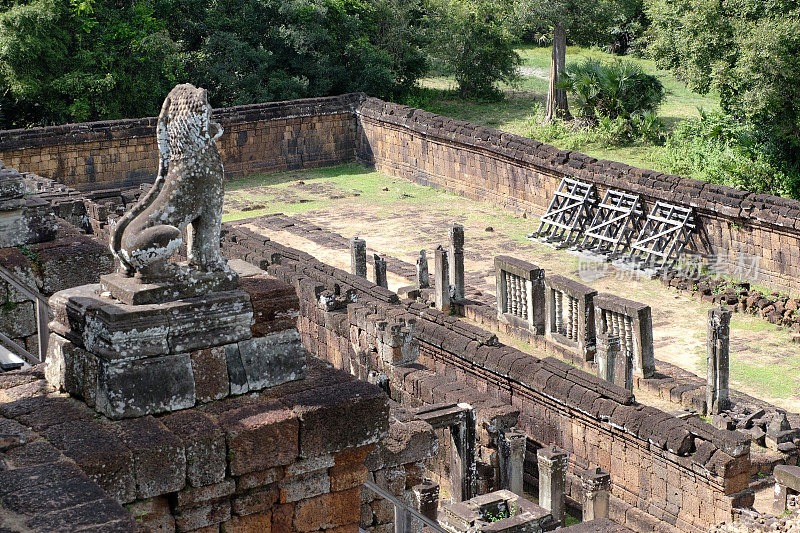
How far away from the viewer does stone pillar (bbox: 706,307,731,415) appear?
13.4 meters

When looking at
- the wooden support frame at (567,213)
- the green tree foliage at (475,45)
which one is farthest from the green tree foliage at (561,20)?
the wooden support frame at (567,213)

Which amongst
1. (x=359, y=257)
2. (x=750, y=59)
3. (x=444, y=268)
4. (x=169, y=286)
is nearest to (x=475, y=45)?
(x=750, y=59)

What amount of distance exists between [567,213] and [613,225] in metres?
1.28

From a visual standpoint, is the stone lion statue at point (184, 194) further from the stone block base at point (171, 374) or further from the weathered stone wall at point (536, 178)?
the weathered stone wall at point (536, 178)

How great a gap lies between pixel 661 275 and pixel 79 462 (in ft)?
51.6

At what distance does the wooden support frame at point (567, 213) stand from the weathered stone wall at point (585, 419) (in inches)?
303

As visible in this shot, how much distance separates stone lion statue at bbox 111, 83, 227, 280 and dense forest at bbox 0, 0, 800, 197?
16585 millimetres

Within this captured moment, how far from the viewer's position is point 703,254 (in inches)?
794

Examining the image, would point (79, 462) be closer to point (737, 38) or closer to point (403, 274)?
point (403, 274)

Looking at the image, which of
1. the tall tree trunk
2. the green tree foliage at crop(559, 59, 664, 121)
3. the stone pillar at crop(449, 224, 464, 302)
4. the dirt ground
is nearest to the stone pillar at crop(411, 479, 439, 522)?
the dirt ground

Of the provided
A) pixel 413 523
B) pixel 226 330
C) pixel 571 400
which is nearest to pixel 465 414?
pixel 571 400

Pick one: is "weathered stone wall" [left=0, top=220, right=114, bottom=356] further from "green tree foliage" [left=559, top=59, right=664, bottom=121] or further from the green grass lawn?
"green tree foliage" [left=559, top=59, right=664, bottom=121]

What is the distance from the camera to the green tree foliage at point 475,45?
110 ft

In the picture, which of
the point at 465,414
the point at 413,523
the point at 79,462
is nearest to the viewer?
the point at 79,462
